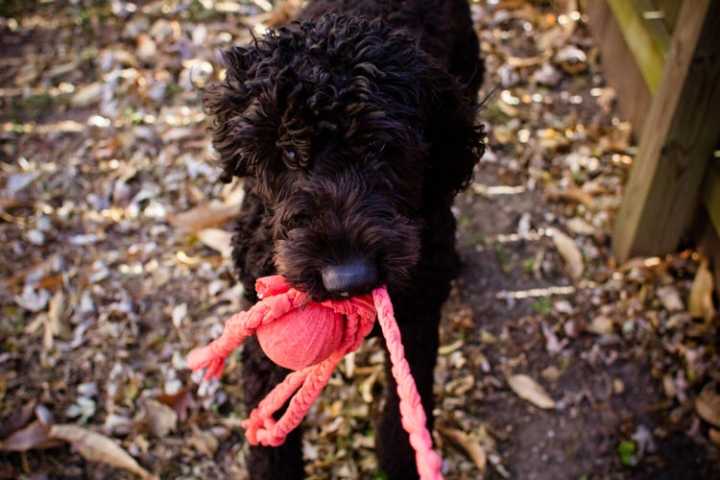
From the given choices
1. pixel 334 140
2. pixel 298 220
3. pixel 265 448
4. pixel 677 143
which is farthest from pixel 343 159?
pixel 677 143

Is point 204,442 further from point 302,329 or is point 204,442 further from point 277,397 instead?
point 302,329

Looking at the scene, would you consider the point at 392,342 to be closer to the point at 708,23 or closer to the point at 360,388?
the point at 360,388

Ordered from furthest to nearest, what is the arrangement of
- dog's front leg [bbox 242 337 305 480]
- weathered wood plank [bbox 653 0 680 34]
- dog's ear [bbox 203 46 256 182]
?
weathered wood plank [bbox 653 0 680 34]
dog's front leg [bbox 242 337 305 480]
dog's ear [bbox 203 46 256 182]

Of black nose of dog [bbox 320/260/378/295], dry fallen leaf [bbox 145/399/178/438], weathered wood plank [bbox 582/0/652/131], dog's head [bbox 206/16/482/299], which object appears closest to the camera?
black nose of dog [bbox 320/260/378/295]

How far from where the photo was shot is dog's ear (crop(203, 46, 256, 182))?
2.28 metres

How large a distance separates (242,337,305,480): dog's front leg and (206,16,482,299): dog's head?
24.5 inches

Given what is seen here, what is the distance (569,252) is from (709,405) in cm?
114

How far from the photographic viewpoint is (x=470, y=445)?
335cm

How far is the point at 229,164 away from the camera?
244cm

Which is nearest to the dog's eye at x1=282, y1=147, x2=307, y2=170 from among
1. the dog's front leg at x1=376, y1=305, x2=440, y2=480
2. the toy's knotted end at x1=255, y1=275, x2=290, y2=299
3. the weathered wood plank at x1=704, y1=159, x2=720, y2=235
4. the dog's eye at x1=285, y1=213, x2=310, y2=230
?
the dog's eye at x1=285, y1=213, x2=310, y2=230

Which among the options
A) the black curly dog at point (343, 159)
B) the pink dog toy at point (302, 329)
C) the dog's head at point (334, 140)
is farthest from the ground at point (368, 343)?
the pink dog toy at point (302, 329)

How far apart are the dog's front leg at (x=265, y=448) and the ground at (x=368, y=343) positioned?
1.36 ft

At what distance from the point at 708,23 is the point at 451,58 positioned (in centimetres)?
117

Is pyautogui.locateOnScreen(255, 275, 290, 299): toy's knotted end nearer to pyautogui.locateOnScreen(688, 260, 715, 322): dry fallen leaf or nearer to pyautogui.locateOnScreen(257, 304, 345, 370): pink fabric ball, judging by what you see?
pyautogui.locateOnScreen(257, 304, 345, 370): pink fabric ball
